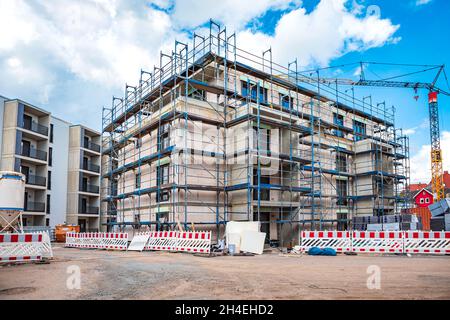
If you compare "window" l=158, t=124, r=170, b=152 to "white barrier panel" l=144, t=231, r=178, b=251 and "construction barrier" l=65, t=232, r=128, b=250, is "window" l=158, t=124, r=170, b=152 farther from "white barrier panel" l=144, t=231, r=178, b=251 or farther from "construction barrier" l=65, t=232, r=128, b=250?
"white barrier panel" l=144, t=231, r=178, b=251

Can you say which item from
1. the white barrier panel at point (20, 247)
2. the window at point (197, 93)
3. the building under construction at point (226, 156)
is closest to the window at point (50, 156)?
the building under construction at point (226, 156)

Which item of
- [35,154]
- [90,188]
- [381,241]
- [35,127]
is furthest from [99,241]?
[90,188]

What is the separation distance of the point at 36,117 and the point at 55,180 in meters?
7.56

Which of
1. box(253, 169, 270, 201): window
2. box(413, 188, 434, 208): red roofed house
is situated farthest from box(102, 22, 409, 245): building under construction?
box(413, 188, 434, 208): red roofed house

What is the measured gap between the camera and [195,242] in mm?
17609

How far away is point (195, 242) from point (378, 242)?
25.4 feet

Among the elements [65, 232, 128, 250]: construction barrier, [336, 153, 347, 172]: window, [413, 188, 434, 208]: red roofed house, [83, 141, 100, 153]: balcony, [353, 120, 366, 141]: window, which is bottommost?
[65, 232, 128, 250]: construction barrier

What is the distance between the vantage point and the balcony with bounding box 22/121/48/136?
41.0 m

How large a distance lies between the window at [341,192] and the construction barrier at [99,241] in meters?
16.1

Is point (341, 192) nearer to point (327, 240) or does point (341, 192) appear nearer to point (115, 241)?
point (327, 240)

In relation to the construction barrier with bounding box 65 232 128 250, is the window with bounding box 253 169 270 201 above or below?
above

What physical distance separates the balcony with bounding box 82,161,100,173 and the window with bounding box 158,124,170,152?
1169 inches
